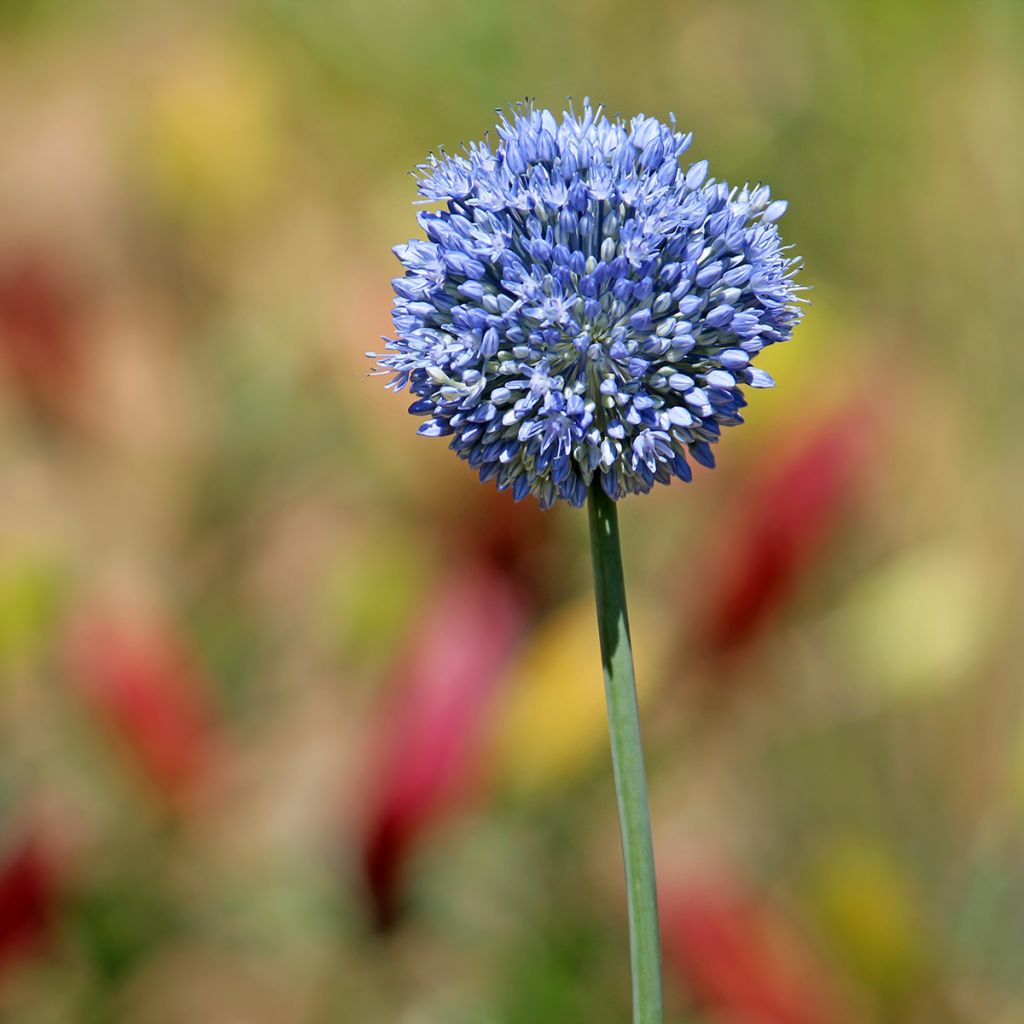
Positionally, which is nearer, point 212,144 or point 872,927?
point 872,927

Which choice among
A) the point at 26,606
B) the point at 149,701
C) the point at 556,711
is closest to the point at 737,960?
A: the point at 556,711

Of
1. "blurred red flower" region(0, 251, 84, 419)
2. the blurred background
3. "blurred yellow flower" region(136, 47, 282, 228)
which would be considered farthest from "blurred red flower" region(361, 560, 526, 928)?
"blurred yellow flower" region(136, 47, 282, 228)

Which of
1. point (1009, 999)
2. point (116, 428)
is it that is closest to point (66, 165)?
point (116, 428)

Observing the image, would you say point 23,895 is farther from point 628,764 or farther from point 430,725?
point 628,764

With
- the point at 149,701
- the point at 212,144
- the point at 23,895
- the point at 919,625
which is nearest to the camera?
the point at 23,895

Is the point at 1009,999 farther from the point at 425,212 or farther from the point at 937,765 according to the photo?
the point at 425,212

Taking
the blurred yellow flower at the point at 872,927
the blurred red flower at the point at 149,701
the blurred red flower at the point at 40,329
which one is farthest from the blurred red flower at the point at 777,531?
the blurred red flower at the point at 40,329

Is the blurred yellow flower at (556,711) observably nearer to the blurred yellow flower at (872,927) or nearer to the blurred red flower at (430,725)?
the blurred red flower at (430,725)
